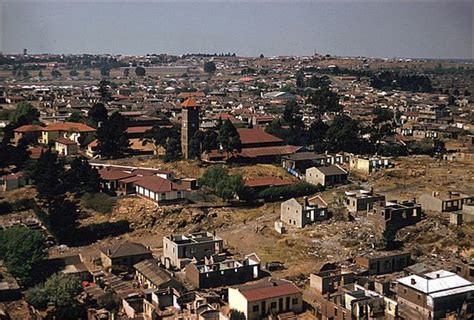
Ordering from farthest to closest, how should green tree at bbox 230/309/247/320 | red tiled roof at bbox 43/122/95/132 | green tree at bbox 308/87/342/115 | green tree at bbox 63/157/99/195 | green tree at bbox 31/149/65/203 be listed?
green tree at bbox 308/87/342/115, red tiled roof at bbox 43/122/95/132, green tree at bbox 63/157/99/195, green tree at bbox 31/149/65/203, green tree at bbox 230/309/247/320

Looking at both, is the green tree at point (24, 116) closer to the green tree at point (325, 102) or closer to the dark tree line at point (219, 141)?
the dark tree line at point (219, 141)

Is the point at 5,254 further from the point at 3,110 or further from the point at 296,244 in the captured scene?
the point at 3,110

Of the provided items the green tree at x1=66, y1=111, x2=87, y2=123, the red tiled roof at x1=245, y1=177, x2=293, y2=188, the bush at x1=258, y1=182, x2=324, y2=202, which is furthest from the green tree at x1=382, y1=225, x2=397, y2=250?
the green tree at x1=66, y1=111, x2=87, y2=123

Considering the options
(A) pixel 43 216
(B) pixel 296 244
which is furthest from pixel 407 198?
(A) pixel 43 216

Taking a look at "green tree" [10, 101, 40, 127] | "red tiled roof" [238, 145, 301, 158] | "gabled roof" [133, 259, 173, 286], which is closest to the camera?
"gabled roof" [133, 259, 173, 286]

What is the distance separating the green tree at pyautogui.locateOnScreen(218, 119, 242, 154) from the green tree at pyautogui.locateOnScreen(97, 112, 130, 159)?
390 cm

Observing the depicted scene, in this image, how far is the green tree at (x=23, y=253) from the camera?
13.3 metres

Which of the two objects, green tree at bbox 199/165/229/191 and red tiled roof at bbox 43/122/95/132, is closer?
green tree at bbox 199/165/229/191

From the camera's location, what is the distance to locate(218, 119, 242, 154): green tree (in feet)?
70.2

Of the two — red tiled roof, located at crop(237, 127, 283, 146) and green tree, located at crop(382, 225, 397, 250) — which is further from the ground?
red tiled roof, located at crop(237, 127, 283, 146)

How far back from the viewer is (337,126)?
81.4 feet

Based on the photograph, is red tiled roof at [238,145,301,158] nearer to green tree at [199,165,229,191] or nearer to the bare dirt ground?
the bare dirt ground

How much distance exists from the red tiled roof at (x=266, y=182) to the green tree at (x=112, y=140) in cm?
584

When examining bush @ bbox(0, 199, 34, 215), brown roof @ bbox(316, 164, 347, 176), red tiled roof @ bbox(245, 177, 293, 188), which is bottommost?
bush @ bbox(0, 199, 34, 215)
